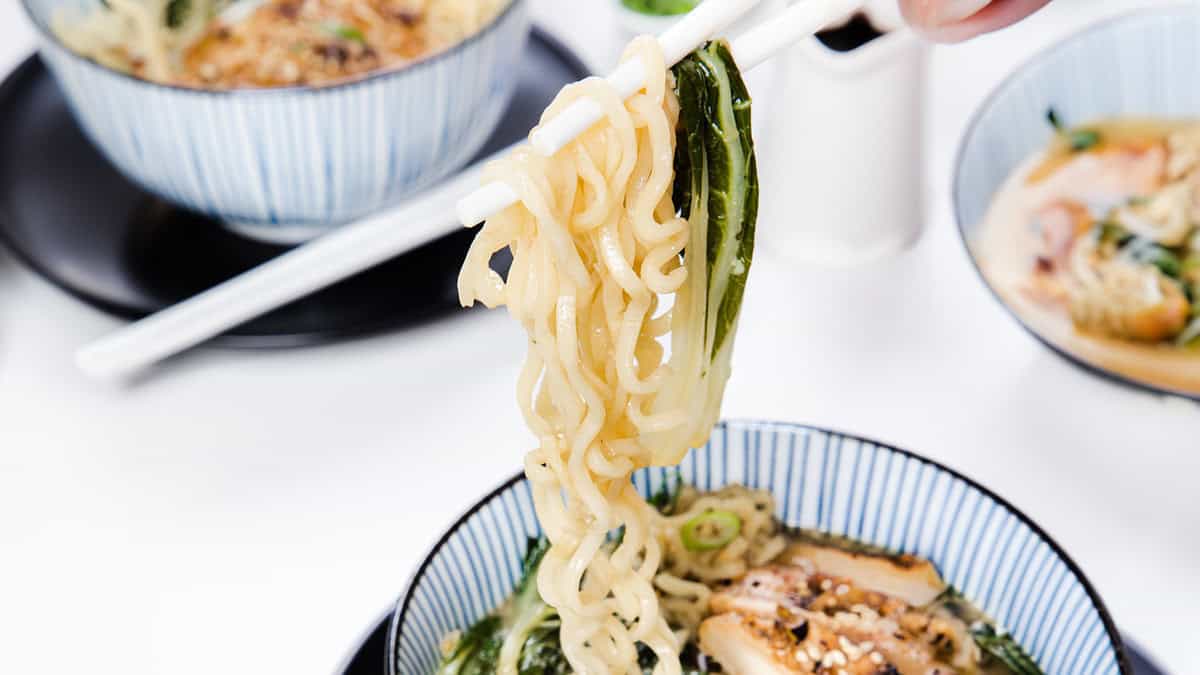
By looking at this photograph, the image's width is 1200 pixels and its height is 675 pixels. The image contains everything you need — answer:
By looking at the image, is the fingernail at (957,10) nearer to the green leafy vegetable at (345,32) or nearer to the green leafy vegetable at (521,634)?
the green leafy vegetable at (521,634)

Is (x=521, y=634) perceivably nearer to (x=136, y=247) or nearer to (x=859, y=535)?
(x=859, y=535)

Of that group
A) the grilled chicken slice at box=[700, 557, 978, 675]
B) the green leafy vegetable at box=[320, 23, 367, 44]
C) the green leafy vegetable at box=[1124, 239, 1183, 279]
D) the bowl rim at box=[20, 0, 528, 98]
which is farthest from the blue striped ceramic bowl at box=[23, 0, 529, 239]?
the green leafy vegetable at box=[1124, 239, 1183, 279]

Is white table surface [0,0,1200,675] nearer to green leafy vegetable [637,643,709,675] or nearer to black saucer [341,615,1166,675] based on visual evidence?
black saucer [341,615,1166,675]

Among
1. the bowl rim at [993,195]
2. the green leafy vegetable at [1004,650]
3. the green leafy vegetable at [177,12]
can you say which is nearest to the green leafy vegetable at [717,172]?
the green leafy vegetable at [1004,650]

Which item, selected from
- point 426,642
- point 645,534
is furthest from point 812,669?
point 426,642

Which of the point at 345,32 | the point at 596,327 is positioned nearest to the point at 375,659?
the point at 596,327

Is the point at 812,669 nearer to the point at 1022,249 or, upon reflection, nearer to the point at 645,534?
the point at 645,534
